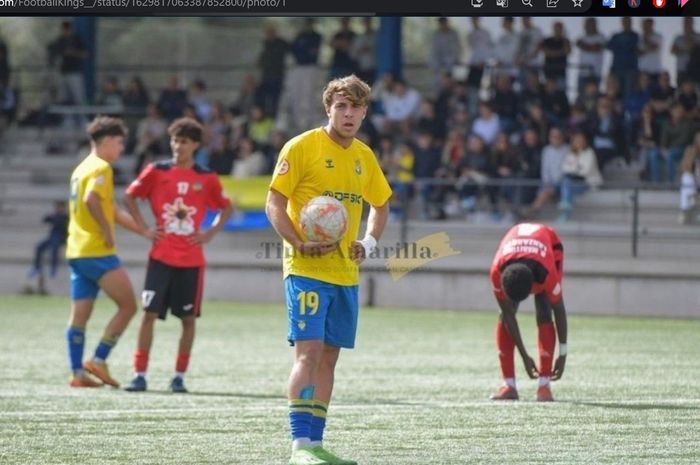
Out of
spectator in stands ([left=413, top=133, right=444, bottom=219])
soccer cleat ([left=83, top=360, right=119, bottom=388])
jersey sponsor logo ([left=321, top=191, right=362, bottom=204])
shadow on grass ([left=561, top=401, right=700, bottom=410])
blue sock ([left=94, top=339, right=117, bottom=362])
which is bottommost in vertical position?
soccer cleat ([left=83, top=360, right=119, bottom=388])

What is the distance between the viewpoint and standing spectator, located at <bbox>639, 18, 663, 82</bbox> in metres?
24.4

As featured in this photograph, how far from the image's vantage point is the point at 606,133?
24.1 metres

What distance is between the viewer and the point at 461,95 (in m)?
26.5

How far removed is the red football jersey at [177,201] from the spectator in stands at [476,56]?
13.8 m

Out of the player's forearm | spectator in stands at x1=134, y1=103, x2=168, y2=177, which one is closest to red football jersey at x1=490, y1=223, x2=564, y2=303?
the player's forearm

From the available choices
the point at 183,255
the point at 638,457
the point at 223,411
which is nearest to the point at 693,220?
the point at 183,255

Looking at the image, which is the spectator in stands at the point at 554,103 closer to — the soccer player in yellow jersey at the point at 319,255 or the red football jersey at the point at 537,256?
the red football jersey at the point at 537,256

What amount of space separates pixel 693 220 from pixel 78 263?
11.6 meters

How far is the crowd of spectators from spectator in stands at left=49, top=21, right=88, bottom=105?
2.29 m

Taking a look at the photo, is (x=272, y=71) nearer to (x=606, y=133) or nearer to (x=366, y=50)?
(x=366, y=50)

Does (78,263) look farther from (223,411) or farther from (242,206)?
(242,206)

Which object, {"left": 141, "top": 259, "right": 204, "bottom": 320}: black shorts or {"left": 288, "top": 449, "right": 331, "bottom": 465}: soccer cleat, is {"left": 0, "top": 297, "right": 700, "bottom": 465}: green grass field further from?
{"left": 141, "top": 259, "right": 204, "bottom": 320}: black shorts

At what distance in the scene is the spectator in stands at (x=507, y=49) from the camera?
85.5ft

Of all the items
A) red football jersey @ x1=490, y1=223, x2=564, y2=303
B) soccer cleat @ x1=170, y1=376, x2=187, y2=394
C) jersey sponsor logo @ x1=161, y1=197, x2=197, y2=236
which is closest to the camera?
red football jersey @ x1=490, y1=223, x2=564, y2=303
